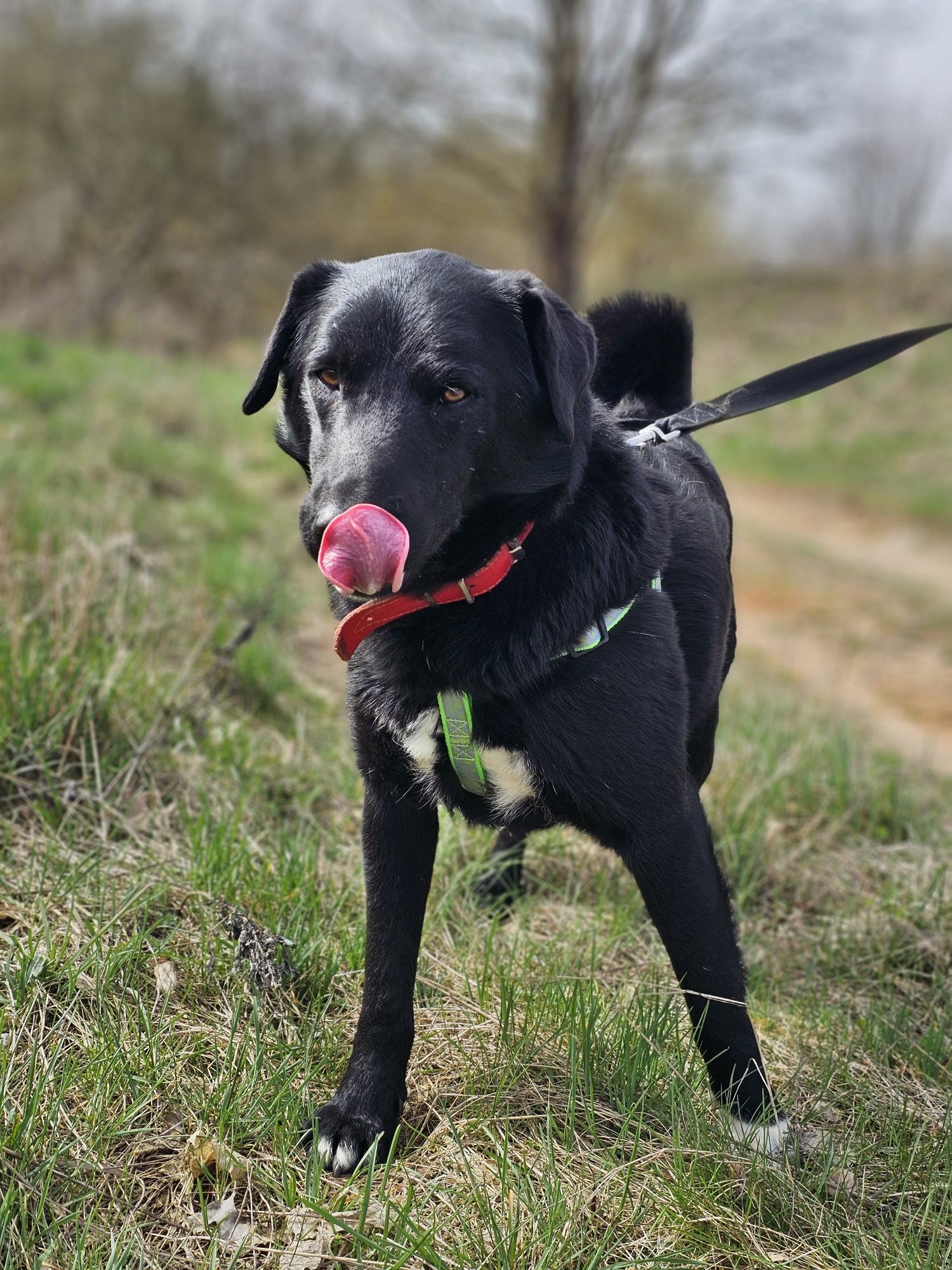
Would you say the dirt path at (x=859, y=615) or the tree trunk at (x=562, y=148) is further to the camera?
the tree trunk at (x=562, y=148)

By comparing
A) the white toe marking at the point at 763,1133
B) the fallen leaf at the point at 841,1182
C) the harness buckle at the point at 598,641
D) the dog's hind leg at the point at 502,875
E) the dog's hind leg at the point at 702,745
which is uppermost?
the harness buckle at the point at 598,641

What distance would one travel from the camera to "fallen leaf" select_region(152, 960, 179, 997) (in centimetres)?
199

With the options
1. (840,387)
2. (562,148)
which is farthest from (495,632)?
(562,148)

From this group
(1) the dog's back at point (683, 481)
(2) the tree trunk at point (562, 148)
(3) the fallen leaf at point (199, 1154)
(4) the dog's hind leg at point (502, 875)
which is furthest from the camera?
(2) the tree trunk at point (562, 148)

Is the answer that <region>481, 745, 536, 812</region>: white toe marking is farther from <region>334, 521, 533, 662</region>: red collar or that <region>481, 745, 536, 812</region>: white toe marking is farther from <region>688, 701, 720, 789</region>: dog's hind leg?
<region>688, 701, 720, 789</region>: dog's hind leg

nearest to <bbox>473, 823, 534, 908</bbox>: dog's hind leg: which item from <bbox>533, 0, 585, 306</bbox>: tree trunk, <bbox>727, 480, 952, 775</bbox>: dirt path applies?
<bbox>727, 480, 952, 775</bbox>: dirt path

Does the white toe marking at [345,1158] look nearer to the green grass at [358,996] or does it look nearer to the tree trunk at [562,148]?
the green grass at [358,996]

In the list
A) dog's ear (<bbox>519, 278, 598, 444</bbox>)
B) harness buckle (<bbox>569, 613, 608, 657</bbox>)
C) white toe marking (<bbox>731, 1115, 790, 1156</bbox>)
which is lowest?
white toe marking (<bbox>731, 1115, 790, 1156</bbox>)

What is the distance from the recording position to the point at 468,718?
1.77 metres

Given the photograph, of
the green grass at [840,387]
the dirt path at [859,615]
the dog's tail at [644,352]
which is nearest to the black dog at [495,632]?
the dog's tail at [644,352]

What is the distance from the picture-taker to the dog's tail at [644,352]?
8.86ft

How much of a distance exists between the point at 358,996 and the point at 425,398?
1.16 metres

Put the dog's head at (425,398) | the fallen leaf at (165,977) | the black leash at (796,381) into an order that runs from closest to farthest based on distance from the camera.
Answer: the dog's head at (425,398) < the fallen leaf at (165,977) < the black leash at (796,381)

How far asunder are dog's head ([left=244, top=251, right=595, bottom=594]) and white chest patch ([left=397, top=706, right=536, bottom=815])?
29 centimetres
